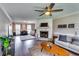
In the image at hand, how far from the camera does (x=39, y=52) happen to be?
2098 millimetres

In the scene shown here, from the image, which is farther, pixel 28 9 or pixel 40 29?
pixel 40 29

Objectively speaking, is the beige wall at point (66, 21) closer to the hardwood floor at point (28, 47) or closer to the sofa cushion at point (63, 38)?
the sofa cushion at point (63, 38)

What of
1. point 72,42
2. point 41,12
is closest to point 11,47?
point 41,12

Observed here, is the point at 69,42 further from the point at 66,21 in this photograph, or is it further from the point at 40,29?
the point at 40,29

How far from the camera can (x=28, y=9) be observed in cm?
209

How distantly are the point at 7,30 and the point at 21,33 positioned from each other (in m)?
0.35

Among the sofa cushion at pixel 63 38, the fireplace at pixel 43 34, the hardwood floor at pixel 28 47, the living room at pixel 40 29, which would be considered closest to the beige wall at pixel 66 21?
the living room at pixel 40 29

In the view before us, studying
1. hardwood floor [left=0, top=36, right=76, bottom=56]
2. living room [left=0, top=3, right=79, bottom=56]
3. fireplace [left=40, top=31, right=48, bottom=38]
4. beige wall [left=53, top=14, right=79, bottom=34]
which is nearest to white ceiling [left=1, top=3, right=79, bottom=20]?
living room [left=0, top=3, right=79, bottom=56]

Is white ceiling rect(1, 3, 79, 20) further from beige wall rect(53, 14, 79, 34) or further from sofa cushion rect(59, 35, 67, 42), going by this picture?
sofa cushion rect(59, 35, 67, 42)

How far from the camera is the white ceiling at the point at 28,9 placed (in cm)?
190

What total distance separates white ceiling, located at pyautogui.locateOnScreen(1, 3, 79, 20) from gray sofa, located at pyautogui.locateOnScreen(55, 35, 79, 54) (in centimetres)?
58

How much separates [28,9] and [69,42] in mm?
1257

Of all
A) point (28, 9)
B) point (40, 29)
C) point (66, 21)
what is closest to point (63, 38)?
point (66, 21)

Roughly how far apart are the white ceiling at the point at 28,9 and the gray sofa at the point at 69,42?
577 mm
